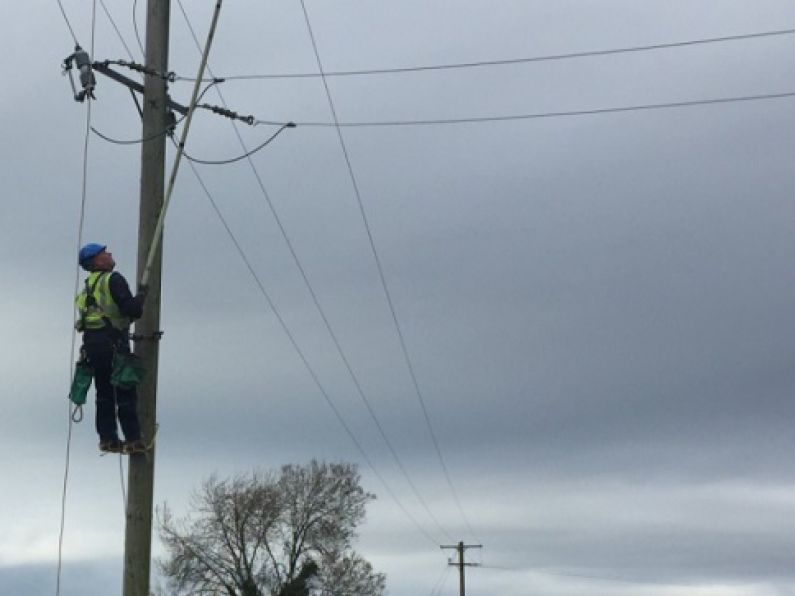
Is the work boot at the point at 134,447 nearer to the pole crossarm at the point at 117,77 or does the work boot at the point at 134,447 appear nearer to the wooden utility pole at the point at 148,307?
the wooden utility pole at the point at 148,307

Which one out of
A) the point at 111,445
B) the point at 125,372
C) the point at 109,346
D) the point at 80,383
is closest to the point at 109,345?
the point at 109,346

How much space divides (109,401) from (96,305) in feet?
2.32

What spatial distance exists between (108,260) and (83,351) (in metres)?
0.67

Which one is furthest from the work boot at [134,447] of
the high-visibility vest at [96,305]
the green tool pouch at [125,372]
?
the high-visibility vest at [96,305]

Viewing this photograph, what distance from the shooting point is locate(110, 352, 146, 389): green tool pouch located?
967 cm

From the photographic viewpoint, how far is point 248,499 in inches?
2146

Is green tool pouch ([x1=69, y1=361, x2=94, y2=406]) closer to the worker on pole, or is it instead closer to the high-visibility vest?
the worker on pole

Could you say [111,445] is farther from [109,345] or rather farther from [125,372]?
[109,345]

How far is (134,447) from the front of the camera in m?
9.79

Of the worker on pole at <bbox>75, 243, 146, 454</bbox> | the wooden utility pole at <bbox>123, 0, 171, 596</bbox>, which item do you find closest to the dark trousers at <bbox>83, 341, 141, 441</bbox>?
the worker on pole at <bbox>75, 243, 146, 454</bbox>

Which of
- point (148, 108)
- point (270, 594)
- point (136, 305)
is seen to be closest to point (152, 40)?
point (148, 108)

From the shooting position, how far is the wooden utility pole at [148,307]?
9.79 meters

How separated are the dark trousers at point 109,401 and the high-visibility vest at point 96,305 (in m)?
0.15

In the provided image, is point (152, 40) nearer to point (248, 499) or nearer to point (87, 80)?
point (87, 80)
